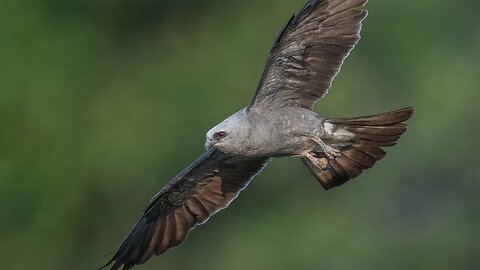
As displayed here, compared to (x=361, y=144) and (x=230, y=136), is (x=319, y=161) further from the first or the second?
(x=230, y=136)

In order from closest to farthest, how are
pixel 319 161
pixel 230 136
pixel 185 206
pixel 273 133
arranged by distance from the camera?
pixel 230 136, pixel 273 133, pixel 319 161, pixel 185 206

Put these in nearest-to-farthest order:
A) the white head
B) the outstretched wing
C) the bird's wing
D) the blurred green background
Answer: the white head, the bird's wing, the outstretched wing, the blurred green background

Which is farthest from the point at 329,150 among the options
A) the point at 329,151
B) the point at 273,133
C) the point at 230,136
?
the point at 230,136

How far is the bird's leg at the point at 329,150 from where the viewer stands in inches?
440

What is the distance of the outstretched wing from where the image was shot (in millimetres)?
12336

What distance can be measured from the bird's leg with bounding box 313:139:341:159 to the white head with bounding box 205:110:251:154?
672 mm

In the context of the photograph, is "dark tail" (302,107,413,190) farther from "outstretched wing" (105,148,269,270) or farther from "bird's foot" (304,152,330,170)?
"outstretched wing" (105,148,269,270)

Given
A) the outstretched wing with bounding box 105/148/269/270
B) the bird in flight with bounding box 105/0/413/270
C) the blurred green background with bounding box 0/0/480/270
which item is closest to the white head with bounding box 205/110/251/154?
the bird in flight with bounding box 105/0/413/270

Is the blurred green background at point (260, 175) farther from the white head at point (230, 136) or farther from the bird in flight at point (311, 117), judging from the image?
the white head at point (230, 136)

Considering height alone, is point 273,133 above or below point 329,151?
above

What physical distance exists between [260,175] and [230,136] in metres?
10.6

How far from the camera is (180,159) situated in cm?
2139

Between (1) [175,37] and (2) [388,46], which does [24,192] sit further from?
(2) [388,46]

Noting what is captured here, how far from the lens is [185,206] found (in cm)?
1251
